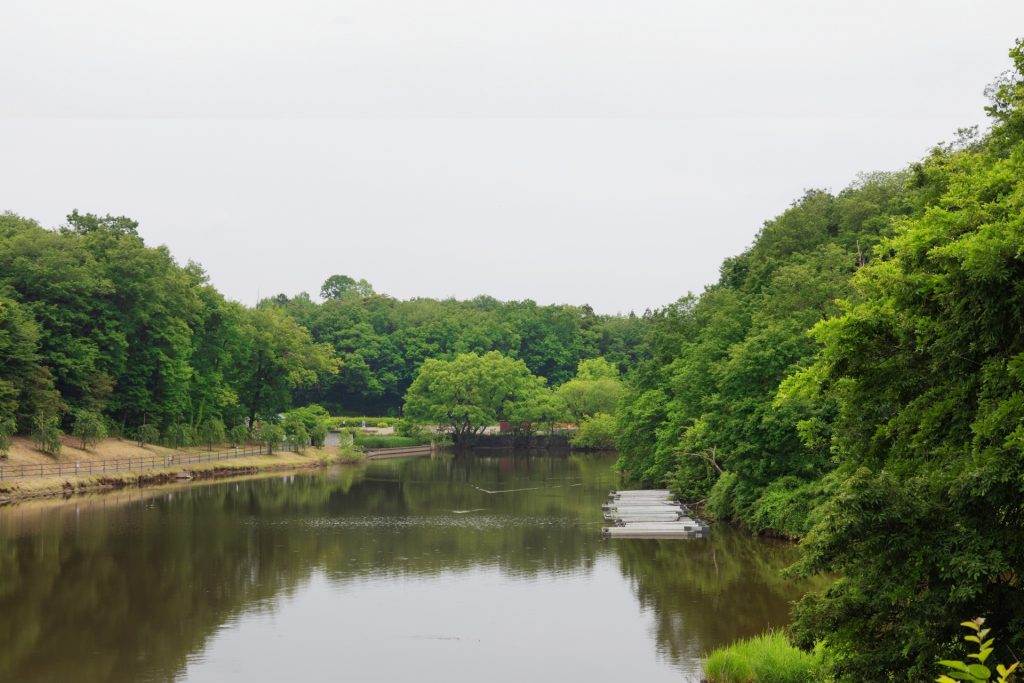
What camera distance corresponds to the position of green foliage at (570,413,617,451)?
94.8 metres

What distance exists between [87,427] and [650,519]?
38349 mm

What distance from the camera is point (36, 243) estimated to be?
66562 millimetres

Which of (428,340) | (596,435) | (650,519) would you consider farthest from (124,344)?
(428,340)

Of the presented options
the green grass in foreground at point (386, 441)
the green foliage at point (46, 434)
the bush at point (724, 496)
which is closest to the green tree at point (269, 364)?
the green grass in foreground at point (386, 441)

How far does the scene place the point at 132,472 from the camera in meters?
61.9

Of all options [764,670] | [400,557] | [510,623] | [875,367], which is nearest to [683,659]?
[764,670]

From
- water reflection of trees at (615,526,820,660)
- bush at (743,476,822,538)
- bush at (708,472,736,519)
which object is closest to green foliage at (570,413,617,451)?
bush at (708,472,736,519)

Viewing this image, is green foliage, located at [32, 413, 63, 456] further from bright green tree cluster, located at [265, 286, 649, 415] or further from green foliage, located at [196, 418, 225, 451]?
bright green tree cluster, located at [265, 286, 649, 415]

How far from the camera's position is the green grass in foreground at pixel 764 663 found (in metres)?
19.3

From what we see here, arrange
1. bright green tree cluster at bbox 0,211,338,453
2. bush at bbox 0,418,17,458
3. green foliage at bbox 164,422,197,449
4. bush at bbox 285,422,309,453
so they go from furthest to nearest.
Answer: bush at bbox 285,422,309,453 < green foliage at bbox 164,422,197,449 < bright green tree cluster at bbox 0,211,338,453 < bush at bbox 0,418,17,458

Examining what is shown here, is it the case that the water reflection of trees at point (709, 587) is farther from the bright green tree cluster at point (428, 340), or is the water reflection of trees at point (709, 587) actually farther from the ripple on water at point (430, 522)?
the bright green tree cluster at point (428, 340)

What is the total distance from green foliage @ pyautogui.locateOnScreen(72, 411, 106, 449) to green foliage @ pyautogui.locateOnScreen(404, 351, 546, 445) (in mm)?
40725

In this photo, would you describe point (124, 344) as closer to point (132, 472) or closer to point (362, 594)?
point (132, 472)

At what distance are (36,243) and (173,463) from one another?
55.8ft
